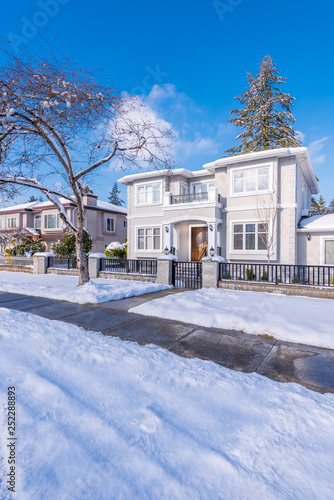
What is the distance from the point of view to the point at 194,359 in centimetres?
392

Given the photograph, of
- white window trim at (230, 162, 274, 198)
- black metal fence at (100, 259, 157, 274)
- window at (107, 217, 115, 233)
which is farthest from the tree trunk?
window at (107, 217, 115, 233)

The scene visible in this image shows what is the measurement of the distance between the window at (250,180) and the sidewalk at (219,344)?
11.3m

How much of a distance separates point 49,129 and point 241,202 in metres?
10.9

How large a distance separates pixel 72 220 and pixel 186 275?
19.6m

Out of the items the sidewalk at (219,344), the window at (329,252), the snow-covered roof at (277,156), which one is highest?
the snow-covered roof at (277,156)

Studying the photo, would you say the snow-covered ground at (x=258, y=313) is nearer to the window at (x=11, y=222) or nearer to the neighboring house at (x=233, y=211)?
the neighboring house at (x=233, y=211)

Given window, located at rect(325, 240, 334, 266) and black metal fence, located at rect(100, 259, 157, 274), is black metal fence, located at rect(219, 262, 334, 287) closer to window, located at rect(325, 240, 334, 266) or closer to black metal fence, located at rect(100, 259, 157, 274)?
window, located at rect(325, 240, 334, 266)

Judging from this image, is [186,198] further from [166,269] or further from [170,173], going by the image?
[166,269]

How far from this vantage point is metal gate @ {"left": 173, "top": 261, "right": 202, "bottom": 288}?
1116 centimetres

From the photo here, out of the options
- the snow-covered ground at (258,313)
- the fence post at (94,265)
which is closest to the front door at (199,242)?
the fence post at (94,265)

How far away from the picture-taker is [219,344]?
465cm

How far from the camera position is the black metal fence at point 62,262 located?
1550 centimetres

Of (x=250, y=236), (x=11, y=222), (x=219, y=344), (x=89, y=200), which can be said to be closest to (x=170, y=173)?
(x=250, y=236)

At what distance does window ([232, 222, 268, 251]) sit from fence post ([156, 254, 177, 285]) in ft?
Answer: 18.8
